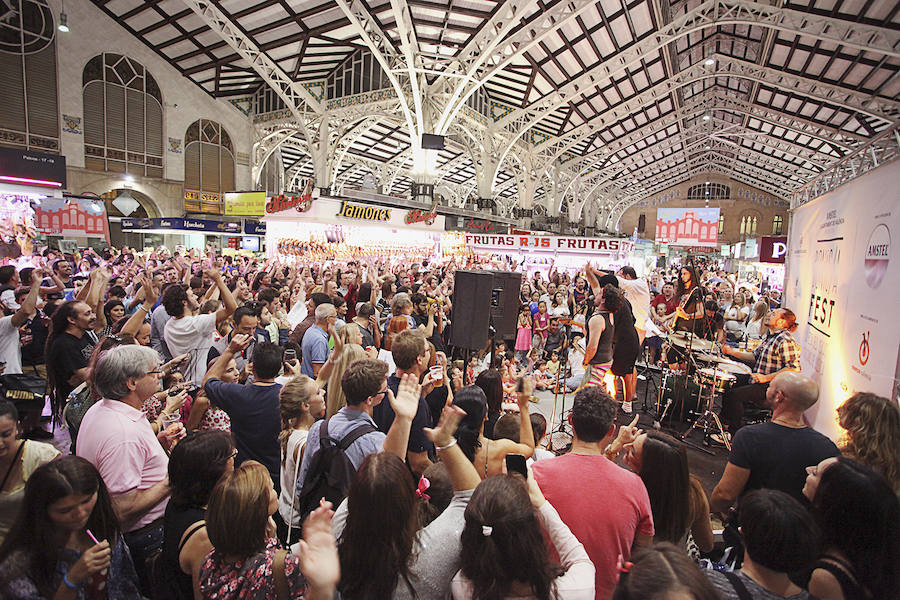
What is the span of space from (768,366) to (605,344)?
5.51 ft

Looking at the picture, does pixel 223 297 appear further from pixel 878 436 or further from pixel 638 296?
pixel 638 296

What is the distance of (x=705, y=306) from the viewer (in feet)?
21.4

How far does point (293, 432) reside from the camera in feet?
7.07

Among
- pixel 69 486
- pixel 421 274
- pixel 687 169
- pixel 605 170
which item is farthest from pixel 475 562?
pixel 687 169

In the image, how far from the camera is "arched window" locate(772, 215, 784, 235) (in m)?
36.3

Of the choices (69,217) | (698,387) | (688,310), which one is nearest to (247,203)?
(69,217)

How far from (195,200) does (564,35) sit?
15.4m

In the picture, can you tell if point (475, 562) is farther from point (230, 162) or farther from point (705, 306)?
point (230, 162)

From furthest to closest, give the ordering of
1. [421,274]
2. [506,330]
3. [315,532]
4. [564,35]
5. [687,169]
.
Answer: [687,169]
[564,35]
[421,274]
[506,330]
[315,532]

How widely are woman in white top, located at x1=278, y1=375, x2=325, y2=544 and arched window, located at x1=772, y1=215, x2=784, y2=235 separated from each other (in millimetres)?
43688

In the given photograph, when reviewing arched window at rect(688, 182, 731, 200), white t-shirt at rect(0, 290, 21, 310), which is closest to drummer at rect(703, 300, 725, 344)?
white t-shirt at rect(0, 290, 21, 310)

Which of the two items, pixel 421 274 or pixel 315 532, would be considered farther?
pixel 421 274

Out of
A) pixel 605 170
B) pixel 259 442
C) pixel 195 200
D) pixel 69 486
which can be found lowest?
pixel 259 442

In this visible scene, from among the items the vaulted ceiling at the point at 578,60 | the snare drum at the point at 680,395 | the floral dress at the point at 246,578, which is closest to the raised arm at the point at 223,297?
the floral dress at the point at 246,578
